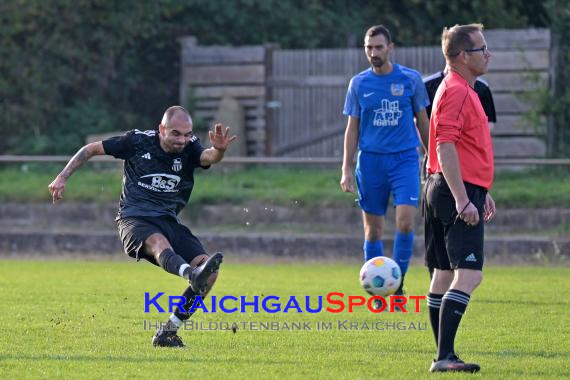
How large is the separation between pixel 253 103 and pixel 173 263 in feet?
42.9

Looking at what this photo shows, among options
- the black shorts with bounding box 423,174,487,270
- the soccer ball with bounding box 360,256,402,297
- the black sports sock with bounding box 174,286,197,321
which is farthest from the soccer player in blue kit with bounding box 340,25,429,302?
the black shorts with bounding box 423,174,487,270

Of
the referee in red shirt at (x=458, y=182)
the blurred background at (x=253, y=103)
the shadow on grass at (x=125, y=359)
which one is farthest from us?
the blurred background at (x=253, y=103)

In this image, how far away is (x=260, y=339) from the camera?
8.88 m

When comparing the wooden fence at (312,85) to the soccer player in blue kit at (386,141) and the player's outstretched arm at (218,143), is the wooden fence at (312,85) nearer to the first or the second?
the soccer player in blue kit at (386,141)

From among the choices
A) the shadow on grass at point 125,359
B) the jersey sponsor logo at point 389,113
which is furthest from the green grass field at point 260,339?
the jersey sponsor logo at point 389,113

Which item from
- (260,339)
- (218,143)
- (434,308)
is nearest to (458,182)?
(434,308)

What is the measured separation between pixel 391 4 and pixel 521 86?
4085 millimetres

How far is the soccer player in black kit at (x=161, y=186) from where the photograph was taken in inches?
334

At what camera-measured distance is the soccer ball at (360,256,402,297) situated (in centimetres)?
930

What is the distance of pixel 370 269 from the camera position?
30.6ft

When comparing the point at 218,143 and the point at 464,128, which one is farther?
the point at 218,143

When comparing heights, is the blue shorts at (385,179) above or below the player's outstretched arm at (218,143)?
below

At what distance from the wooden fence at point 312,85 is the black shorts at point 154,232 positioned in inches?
465

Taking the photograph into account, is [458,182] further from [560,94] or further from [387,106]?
[560,94]
